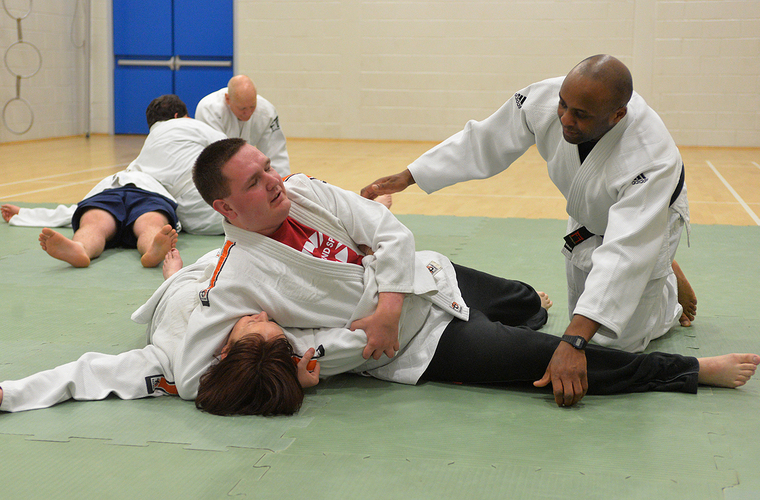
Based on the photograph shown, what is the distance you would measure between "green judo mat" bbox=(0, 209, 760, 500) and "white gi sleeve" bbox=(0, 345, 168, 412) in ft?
0.12

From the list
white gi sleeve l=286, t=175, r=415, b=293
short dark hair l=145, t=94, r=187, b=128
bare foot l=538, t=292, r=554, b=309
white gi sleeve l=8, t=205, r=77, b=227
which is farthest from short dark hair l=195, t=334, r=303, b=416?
short dark hair l=145, t=94, r=187, b=128

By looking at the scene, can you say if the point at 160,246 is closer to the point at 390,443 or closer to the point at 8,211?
the point at 8,211

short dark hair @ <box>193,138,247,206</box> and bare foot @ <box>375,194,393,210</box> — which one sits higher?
short dark hair @ <box>193,138,247,206</box>

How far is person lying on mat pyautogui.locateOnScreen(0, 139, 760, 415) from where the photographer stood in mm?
2029

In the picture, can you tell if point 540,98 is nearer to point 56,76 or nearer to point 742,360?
point 742,360

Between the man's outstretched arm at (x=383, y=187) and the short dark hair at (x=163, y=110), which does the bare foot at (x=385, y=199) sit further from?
the short dark hair at (x=163, y=110)

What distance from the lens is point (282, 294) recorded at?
6.82ft

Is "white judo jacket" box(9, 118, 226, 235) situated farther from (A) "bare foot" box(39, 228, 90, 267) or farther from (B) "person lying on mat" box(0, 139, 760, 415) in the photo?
(B) "person lying on mat" box(0, 139, 760, 415)

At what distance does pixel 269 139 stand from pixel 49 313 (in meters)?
2.73

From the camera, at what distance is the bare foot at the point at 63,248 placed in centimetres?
356

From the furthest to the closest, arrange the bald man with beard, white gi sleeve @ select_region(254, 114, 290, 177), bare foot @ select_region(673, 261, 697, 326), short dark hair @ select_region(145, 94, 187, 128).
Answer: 1. white gi sleeve @ select_region(254, 114, 290, 177)
2. the bald man with beard
3. short dark hair @ select_region(145, 94, 187, 128)
4. bare foot @ select_region(673, 261, 697, 326)

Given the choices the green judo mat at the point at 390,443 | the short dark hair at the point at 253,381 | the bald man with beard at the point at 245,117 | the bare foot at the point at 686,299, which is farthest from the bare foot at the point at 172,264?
the bare foot at the point at 686,299

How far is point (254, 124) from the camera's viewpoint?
17.6 feet

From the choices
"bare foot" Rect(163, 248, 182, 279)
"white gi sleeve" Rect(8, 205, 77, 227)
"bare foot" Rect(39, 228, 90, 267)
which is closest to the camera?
"bare foot" Rect(163, 248, 182, 279)
